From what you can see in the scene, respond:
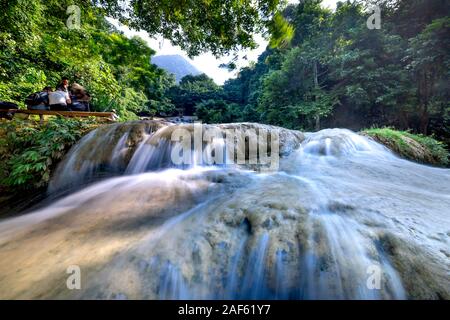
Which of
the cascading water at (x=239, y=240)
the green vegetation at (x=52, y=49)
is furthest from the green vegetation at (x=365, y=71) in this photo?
the cascading water at (x=239, y=240)

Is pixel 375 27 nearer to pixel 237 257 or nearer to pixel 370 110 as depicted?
pixel 370 110

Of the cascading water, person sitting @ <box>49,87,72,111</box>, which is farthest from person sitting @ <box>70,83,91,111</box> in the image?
the cascading water

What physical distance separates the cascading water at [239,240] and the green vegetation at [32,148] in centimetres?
135

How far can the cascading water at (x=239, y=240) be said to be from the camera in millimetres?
1325

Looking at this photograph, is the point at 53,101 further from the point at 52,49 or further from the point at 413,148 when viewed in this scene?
the point at 413,148

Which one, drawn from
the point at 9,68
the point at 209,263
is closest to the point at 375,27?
the point at 209,263

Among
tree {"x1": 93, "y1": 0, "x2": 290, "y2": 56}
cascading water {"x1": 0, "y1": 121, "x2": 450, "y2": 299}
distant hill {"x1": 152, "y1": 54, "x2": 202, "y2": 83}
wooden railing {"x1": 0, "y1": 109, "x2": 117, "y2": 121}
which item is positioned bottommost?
cascading water {"x1": 0, "y1": 121, "x2": 450, "y2": 299}

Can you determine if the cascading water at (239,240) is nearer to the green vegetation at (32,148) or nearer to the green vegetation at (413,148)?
the green vegetation at (32,148)

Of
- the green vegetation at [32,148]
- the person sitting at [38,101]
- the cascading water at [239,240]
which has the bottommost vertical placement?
the cascading water at [239,240]

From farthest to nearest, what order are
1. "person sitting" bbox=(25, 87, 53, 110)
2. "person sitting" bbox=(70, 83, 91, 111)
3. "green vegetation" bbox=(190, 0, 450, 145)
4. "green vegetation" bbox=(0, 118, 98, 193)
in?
"green vegetation" bbox=(190, 0, 450, 145) < "person sitting" bbox=(70, 83, 91, 111) < "person sitting" bbox=(25, 87, 53, 110) < "green vegetation" bbox=(0, 118, 98, 193)

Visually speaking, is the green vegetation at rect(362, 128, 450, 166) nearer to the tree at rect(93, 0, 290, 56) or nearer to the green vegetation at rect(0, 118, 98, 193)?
the tree at rect(93, 0, 290, 56)

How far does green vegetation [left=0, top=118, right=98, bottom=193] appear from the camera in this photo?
3867mm

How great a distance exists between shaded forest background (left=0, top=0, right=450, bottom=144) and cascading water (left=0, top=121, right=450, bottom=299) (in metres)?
2.61

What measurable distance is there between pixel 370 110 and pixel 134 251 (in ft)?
54.2
